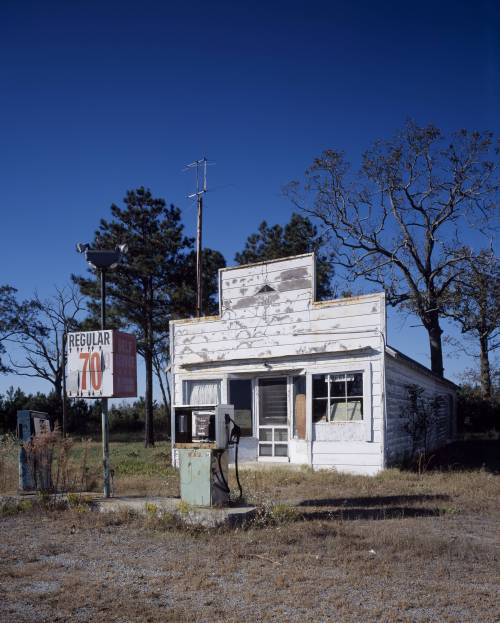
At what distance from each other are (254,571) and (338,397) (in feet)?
26.9

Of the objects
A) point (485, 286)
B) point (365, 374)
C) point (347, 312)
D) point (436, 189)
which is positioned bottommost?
point (365, 374)

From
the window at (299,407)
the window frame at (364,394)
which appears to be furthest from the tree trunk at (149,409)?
the window frame at (364,394)

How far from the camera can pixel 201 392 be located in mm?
15836

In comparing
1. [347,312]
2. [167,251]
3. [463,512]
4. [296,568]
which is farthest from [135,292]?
[296,568]

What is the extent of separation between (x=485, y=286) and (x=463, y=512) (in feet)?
70.0

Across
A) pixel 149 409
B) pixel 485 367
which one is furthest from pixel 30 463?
pixel 485 367

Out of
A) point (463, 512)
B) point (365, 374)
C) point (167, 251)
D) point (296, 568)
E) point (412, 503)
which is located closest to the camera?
point (296, 568)

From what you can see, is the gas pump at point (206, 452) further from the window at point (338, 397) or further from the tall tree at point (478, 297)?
the tall tree at point (478, 297)

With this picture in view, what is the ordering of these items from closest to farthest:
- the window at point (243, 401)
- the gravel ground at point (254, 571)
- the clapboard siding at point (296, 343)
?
1. the gravel ground at point (254, 571)
2. the clapboard siding at point (296, 343)
3. the window at point (243, 401)

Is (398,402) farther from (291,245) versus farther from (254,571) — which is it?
(291,245)

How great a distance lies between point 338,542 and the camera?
707 cm

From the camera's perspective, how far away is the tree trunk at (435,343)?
29531 millimetres

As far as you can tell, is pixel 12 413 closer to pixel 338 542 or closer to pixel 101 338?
pixel 101 338

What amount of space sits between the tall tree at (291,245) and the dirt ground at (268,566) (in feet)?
80.0
